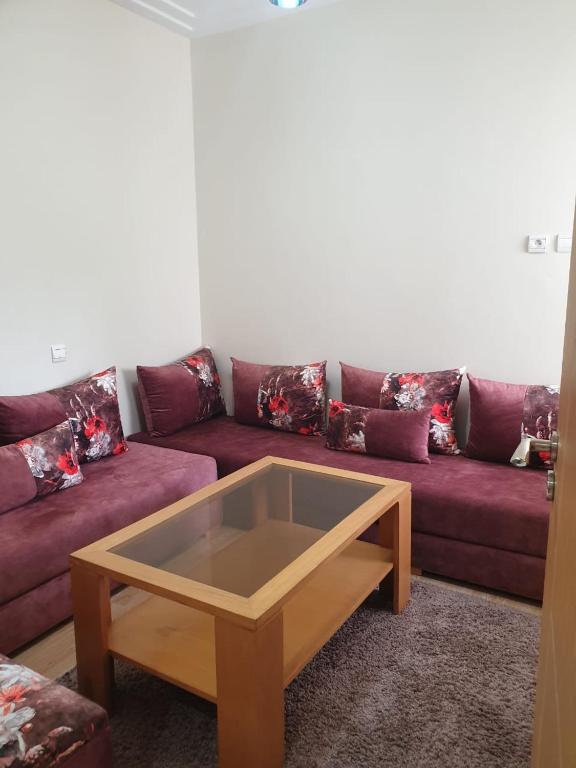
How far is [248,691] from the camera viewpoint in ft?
5.07

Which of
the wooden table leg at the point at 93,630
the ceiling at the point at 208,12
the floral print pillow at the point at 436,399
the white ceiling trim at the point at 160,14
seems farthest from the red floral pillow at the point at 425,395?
the white ceiling trim at the point at 160,14

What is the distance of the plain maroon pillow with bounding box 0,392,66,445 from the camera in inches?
105

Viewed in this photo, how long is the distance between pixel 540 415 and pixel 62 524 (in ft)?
7.01

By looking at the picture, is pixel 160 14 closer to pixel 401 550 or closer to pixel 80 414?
pixel 80 414

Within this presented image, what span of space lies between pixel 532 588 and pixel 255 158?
278 centimetres

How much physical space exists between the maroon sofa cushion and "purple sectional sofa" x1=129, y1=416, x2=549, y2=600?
0.05 metres

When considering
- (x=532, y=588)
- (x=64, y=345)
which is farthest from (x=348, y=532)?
(x=64, y=345)

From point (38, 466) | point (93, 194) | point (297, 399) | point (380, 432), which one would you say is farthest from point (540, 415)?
point (93, 194)

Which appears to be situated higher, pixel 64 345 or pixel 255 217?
pixel 255 217

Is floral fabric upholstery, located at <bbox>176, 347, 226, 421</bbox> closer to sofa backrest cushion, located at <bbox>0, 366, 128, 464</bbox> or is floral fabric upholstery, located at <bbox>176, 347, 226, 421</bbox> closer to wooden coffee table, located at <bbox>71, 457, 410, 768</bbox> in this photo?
sofa backrest cushion, located at <bbox>0, 366, 128, 464</bbox>

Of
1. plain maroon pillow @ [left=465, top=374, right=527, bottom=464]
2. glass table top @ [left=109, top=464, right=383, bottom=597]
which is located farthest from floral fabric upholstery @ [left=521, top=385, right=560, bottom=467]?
glass table top @ [left=109, top=464, right=383, bottom=597]

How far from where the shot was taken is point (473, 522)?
2553 millimetres

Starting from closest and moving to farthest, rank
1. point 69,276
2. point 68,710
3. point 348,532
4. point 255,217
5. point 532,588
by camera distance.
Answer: point 68,710, point 348,532, point 532,588, point 69,276, point 255,217

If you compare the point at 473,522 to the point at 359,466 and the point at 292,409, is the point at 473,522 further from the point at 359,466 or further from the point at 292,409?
the point at 292,409
